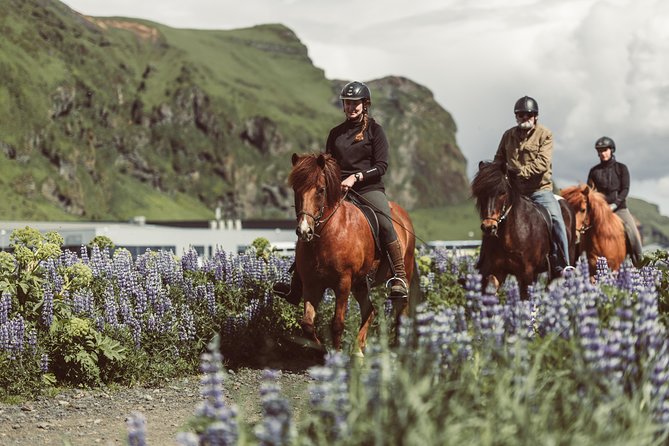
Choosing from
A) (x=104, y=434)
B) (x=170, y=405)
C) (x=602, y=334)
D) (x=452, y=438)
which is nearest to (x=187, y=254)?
(x=170, y=405)

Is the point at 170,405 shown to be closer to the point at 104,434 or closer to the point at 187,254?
the point at 104,434

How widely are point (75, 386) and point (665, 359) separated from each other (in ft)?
22.8

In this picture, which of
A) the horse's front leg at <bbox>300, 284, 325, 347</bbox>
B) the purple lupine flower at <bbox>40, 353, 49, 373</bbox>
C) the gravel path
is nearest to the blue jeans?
the horse's front leg at <bbox>300, 284, 325, 347</bbox>

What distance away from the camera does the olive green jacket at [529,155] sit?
12289 millimetres

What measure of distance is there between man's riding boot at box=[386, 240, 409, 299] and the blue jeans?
103 inches

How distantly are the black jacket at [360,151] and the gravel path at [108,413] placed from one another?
2693mm

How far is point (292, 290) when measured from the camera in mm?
10953

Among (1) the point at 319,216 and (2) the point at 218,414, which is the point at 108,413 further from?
(2) the point at 218,414

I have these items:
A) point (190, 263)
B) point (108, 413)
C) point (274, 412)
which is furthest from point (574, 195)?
point (274, 412)

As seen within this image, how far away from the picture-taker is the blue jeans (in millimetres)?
12227

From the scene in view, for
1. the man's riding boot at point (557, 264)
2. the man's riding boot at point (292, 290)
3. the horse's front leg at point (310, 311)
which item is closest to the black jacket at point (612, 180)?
the man's riding boot at point (557, 264)

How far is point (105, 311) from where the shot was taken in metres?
10.5

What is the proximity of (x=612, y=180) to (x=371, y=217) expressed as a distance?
782cm

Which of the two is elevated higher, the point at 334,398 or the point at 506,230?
the point at 506,230
